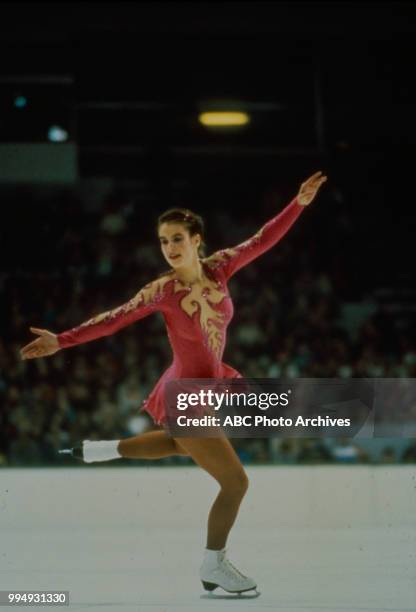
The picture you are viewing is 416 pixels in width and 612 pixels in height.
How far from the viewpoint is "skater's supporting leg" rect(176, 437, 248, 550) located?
10.8 feet

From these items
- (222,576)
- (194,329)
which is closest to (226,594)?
(222,576)

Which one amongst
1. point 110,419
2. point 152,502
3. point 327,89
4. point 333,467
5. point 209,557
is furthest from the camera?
point 327,89

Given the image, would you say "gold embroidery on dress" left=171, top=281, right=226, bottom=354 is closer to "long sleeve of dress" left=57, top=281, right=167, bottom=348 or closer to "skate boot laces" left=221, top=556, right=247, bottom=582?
"long sleeve of dress" left=57, top=281, right=167, bottom=348

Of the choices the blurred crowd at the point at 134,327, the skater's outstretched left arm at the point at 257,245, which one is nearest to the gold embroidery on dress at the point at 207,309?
the skater's outstretched left arm at the point at 257,245

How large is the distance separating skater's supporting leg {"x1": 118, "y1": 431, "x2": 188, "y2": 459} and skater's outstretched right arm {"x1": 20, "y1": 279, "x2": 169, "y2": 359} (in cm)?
39

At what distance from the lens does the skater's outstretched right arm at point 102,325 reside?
338cm

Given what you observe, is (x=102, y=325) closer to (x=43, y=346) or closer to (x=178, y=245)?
(x=43, y=346)

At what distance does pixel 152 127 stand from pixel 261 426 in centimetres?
617

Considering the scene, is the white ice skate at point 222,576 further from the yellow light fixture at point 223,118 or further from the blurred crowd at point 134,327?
the yellow light fixture at point 223,118

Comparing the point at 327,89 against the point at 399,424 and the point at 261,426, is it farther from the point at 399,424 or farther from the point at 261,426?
the point at 261,426

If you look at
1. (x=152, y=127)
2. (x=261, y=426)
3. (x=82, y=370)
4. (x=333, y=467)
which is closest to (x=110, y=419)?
(x=82, y=370)

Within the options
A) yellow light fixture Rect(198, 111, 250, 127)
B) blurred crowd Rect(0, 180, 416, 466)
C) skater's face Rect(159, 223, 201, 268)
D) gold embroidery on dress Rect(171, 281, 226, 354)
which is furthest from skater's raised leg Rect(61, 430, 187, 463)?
yellow light fixture Rect(198, 111, 250, 127)

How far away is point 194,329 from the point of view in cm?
339

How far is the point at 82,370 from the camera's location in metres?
8.12
